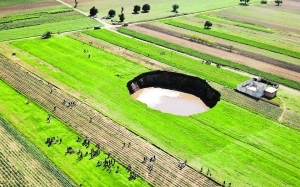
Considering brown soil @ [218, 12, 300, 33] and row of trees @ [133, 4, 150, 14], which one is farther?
row of trees @ [133, 4, 150, 14]

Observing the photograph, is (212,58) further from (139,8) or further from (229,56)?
(139,8)

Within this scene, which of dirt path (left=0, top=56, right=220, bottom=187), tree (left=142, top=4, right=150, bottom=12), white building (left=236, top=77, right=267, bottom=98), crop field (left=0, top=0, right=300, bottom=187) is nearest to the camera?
dirt path (left=0, top=56, right=220, bottom=187)

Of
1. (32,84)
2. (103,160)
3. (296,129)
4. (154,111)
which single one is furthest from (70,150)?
(296,129)

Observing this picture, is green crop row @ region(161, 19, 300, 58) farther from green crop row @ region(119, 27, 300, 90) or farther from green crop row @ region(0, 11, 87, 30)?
green crop row @ region(0, 11, 87, 30)

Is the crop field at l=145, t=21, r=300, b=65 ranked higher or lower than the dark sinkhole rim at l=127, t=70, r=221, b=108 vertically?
higher

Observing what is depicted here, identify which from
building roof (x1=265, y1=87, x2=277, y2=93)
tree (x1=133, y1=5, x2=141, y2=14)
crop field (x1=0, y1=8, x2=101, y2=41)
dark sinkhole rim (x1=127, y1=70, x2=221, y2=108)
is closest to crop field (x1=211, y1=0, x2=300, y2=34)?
tree (x1=133, y1=5, x2=141, y2=14)

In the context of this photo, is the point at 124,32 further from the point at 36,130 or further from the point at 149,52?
the point at 36,130
